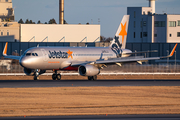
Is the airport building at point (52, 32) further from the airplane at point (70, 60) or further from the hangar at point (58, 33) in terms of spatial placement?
the airplane at point (70, 60)

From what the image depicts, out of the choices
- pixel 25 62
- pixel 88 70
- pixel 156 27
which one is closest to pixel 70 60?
pixel 88 70

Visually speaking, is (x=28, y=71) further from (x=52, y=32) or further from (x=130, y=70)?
(x=52, y=32)

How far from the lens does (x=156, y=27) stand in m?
122

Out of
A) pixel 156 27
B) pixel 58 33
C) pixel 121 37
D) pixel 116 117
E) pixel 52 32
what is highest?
pixel 156 27

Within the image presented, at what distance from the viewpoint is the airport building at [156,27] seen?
121m

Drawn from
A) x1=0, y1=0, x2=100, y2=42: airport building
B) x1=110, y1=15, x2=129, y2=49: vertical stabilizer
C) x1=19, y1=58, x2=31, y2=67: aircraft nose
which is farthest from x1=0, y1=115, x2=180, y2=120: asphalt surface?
x1=0, y1=0, x2=100, y2=42: airport building

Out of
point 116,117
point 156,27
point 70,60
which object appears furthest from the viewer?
point 156,27

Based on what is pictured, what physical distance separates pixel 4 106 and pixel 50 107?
3.21 m

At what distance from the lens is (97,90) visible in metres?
32.1

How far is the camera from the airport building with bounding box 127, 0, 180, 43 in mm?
120750

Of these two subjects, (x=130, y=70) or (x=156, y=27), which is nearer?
(x=130, y=70)

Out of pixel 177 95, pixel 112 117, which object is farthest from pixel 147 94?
pixel 112 117

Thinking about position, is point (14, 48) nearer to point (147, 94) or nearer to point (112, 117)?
point (147, 94)

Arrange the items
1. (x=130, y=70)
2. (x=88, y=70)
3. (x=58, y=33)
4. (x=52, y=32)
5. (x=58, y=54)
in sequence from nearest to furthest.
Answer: (x=88, y=70), (x=58, y=54), (x=130, y=70), (x=52, y=32), (x=58, y=33)
